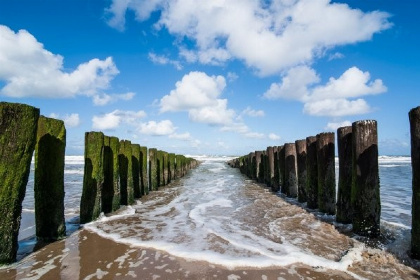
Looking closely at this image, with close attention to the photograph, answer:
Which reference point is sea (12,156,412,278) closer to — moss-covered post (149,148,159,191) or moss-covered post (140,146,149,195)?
moss-covered post (140,146,149,195)

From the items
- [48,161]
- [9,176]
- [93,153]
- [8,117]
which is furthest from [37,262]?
[93,153]

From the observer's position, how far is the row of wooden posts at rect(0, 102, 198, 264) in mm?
3424

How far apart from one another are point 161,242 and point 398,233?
3.78 m

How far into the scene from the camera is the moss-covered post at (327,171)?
619cm

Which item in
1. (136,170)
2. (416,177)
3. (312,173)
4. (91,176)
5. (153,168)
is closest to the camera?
(416,177)

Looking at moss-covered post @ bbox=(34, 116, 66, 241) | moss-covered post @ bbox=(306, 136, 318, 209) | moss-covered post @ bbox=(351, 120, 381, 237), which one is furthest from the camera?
moss-covered post @ bbox=(306, 136, 318, 209)

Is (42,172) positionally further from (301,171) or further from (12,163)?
(301,171)

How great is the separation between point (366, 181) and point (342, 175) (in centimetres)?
84

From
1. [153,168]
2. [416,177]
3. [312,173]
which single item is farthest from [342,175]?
[153,168]

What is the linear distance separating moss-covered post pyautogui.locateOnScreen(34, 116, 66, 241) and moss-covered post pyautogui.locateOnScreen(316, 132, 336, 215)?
4.90m

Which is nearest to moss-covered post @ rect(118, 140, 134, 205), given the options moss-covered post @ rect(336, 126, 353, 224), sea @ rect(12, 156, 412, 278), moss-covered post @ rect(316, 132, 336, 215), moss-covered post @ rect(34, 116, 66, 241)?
sea @ rect(12, 156, 412, 278)

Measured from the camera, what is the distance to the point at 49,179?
4.41m

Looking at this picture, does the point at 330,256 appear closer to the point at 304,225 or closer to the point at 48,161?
the point at 304,225

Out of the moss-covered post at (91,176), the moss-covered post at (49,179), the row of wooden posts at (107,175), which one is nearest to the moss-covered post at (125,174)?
the row of wooden posts at (107,175)
